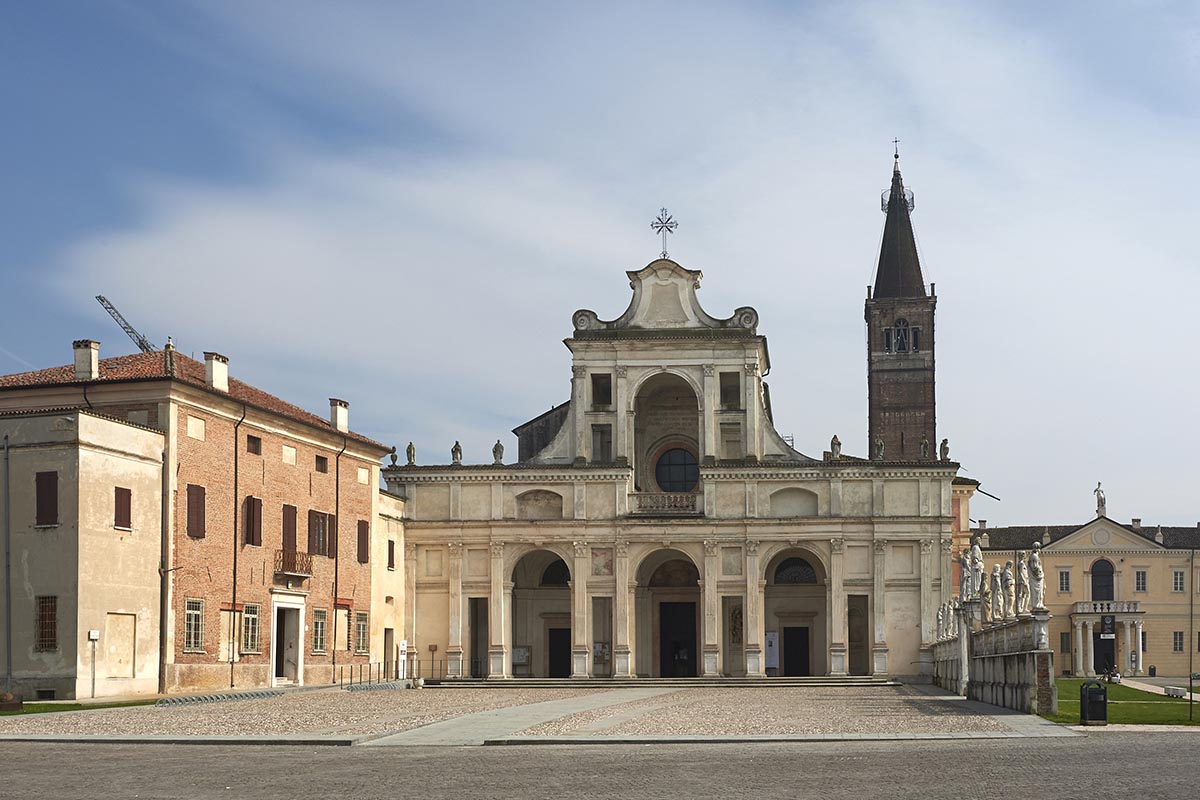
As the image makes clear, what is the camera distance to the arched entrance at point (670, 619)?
5728 cm

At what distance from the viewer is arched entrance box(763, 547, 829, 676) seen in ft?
184

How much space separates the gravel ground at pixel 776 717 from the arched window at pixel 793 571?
57.9 feet

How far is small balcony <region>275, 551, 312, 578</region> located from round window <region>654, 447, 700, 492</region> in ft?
57.5

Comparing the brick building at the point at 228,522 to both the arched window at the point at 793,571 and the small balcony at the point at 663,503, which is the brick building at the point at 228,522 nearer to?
the small balcony at the point at 663,503

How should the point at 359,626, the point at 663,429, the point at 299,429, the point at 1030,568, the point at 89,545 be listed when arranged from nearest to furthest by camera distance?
the point at 1030,568 < the point at 89,545 < the point at 299,429 < the point at 359,626 < the point at 663,429

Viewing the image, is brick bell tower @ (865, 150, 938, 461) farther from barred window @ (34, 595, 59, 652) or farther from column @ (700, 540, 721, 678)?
barred window @ (34, 595, 59, 652)

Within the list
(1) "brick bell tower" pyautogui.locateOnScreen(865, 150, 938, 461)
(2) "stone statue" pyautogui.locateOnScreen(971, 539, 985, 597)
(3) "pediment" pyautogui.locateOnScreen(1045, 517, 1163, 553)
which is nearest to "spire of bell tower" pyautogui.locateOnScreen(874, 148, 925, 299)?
(1) "brick bell tower" pyautogui.locateOnScreen(865, 150, 938, 461)

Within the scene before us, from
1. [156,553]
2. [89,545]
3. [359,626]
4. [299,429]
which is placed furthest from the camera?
[359,626]

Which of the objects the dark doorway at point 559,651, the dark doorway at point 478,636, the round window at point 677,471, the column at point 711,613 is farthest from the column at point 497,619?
the round window at point 677,471

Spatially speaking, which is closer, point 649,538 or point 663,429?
point 649,538

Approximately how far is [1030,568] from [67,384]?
80.9ft

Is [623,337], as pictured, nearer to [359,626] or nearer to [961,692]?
[359,626]

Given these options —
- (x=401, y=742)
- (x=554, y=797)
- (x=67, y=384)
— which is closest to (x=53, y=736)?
(x=401, y=742)

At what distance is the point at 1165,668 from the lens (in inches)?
3258
